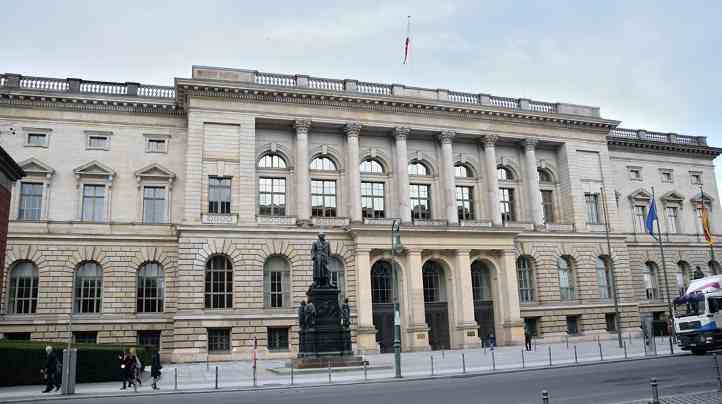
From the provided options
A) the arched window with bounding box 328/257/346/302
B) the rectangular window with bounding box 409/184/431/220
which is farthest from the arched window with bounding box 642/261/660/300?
the arched window with bounding box 328/257/346/302

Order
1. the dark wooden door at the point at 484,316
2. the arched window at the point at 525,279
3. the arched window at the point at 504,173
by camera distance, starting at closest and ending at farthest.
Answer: the dark wooden door at the point at 484,316, the arched window at the point at 525,279, the arched window at the point at 504,173

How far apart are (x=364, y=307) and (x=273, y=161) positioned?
13.1 meters

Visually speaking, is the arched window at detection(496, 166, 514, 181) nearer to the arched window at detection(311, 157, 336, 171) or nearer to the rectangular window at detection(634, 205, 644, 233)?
the rectangular window at detection(634, 205, 644, 233)

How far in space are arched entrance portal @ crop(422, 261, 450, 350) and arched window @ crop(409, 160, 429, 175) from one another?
24.9ft

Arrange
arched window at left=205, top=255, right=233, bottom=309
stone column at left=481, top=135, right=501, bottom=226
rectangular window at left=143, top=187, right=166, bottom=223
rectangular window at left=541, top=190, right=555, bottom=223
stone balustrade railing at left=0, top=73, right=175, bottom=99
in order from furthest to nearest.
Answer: rectangular window at left=541, top=190, right=555, bottom=223, stone column at left=481, top=135, right=501, bottom=226, rectangular window at left=143, top=187, right=166, bottom=223, stone balustrade railing at left=0, top=73, right=175, bottom=99, arched window at left=205, top=255, right=233, bottom=309

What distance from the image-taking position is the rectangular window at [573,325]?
163 ft

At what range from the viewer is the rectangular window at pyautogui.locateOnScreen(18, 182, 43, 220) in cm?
4106

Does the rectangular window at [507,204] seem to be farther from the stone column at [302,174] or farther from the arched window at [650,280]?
the stone column at [302,174]

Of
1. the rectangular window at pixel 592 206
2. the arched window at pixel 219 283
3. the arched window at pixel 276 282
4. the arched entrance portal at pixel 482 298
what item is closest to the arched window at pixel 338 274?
the arched window at pixel 276 282

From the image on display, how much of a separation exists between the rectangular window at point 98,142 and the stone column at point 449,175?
25.5m

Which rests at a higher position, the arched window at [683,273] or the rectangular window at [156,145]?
the rectangular window at [156,145]

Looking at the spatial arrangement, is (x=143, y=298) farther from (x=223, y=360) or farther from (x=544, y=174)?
(x=544, y=174)

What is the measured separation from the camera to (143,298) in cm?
4197

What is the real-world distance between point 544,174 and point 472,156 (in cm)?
770
